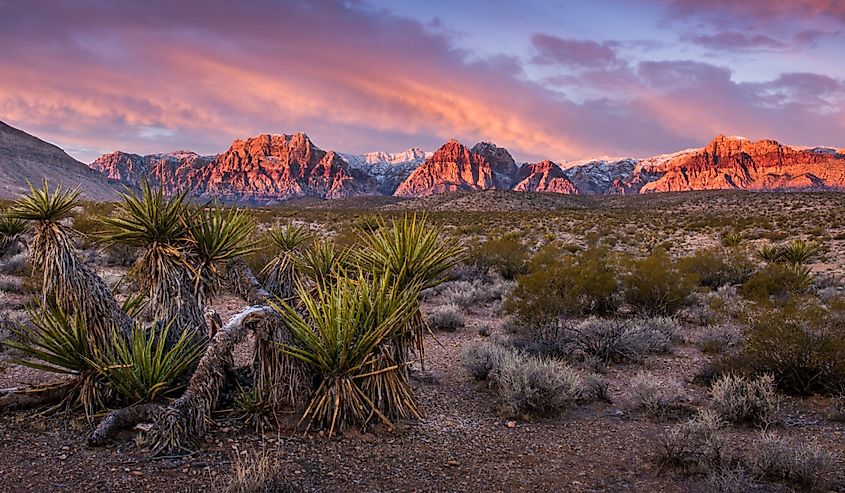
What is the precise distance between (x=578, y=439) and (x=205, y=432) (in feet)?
13.2

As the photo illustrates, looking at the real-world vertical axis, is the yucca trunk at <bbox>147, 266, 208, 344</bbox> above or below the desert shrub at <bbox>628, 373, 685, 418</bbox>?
above

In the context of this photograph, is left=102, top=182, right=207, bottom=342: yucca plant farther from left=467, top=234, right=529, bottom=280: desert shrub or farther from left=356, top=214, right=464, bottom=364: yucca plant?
left=467, top=234, right=529, bottom=280: desert shrub

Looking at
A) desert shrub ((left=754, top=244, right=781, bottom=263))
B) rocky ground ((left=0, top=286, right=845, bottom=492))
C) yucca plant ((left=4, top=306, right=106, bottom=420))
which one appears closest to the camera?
rocky ground ((left=0, top=286, right=845, bottom=492))

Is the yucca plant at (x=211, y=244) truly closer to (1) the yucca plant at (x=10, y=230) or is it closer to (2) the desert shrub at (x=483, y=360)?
(1) the yucca plant at (x=10, y=230)

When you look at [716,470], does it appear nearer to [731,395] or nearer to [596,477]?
[596,477]

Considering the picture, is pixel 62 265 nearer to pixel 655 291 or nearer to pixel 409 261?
pixel 409 261

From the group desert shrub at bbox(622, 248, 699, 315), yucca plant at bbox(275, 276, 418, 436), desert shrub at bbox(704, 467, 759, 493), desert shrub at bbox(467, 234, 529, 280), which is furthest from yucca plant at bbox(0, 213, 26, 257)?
desert shrub at bbox(467, 234, 529, 280)

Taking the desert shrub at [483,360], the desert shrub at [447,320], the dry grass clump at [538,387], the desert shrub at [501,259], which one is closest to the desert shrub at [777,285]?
the desert shrub at [501,259]

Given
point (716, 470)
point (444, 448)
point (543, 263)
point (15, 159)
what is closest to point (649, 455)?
point (716, 470)

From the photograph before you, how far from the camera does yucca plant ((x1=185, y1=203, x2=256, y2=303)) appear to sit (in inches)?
233

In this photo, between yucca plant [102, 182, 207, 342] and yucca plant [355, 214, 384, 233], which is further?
yucca plant [355, 214, 384, 233]

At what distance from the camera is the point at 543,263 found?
51.3 ft

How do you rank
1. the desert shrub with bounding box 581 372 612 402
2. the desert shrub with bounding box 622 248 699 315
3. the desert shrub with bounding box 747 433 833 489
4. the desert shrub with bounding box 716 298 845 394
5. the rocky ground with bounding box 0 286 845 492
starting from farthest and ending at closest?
the desert shrub with bounding box 622 248 699 315 < the desert shrub with bounding box 581 372 612 402 < the desert shrub with bounding box 716 298 845 394 < the desert shrub with bounding box 747 433 833 489 < the rocky ground with bounding box 0 286 845 492

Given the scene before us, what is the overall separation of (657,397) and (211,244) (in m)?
5.91
